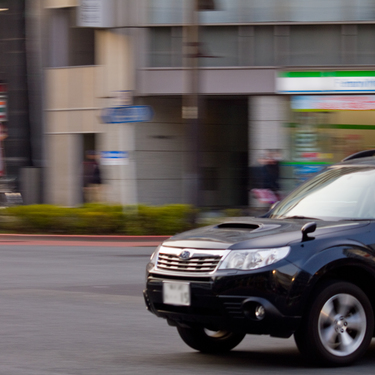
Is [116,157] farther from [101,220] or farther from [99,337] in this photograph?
[99,337]

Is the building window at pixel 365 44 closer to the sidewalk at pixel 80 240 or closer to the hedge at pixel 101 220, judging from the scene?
the hedge at pixel 101 220

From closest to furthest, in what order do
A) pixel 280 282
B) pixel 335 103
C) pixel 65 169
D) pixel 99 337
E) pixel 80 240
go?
pixel 280 282 → pixel 99 337 → pixel 80 240 → pixel 335 103 → pixel 65 169

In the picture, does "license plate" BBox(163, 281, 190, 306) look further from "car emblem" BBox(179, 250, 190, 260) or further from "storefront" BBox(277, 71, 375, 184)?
"storefront" BBox(277, 71, 375, 184)

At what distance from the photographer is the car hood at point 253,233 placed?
5.70 metres

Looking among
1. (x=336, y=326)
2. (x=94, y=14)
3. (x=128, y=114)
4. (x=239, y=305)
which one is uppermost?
(x=94, y=14)

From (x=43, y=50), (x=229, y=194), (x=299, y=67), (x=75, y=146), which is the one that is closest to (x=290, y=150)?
(x=299, y=67)

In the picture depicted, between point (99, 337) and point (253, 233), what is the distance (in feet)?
7.13

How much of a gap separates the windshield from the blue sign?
12788 millimetres

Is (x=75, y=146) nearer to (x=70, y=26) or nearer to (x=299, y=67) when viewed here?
(x=70, y=26)

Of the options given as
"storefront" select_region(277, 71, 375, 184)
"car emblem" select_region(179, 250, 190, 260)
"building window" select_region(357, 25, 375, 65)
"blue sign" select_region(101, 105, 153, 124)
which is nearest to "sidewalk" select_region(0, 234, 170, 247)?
"blue sign" select_region(101, 105, 153, 124)

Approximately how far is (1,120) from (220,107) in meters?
7.33

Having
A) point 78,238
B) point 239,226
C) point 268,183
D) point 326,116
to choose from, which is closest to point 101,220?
point 78,238

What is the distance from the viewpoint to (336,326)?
5742 mm

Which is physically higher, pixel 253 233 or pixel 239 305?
pixel 253 233
